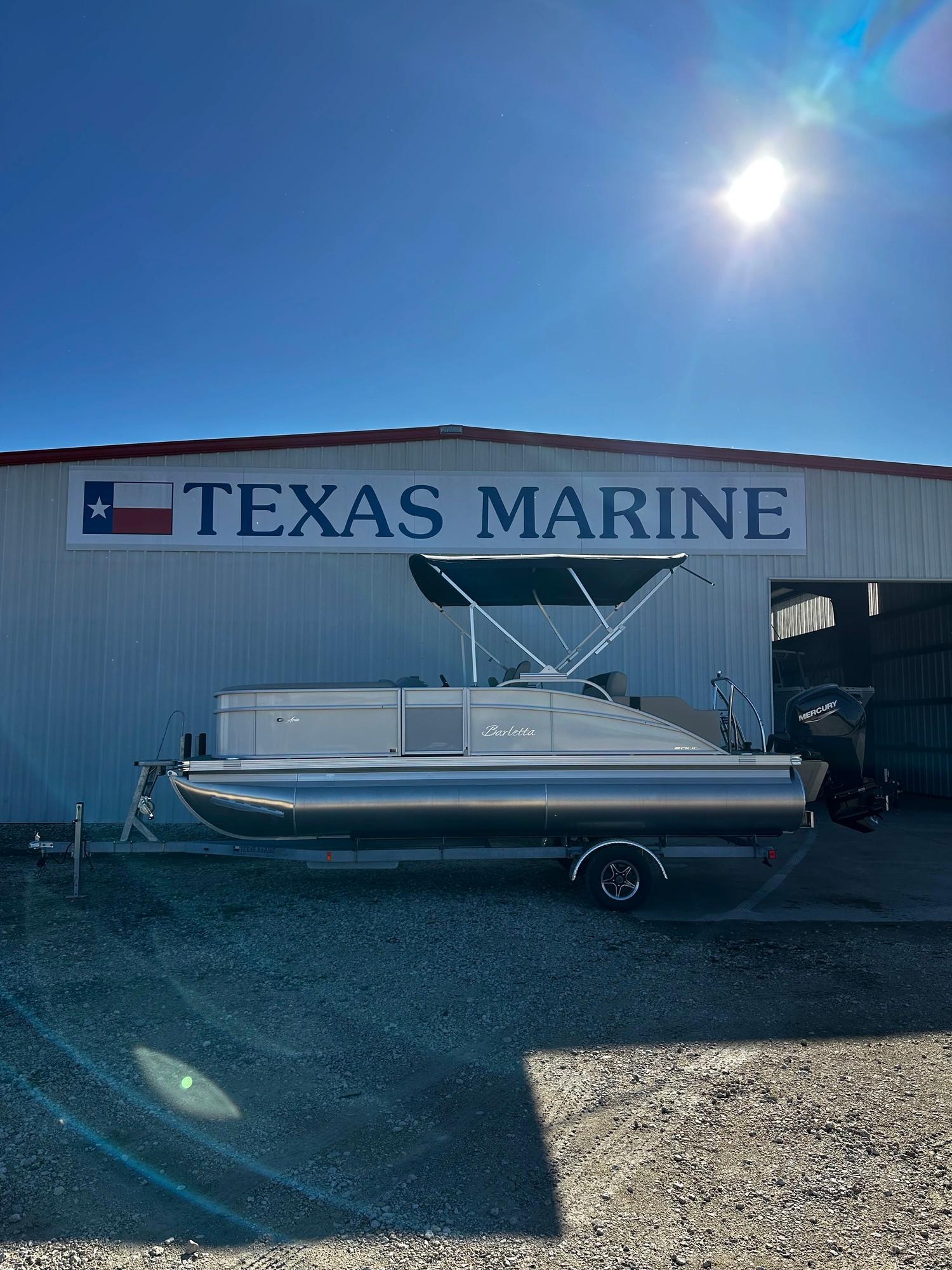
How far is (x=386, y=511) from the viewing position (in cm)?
1088

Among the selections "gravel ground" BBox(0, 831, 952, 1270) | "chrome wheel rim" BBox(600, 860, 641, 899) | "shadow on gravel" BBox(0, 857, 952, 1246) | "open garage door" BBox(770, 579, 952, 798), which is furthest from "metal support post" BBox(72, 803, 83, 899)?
"open garage door" BBox(770, 579, 952, 798)

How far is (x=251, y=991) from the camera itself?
4.81 metres

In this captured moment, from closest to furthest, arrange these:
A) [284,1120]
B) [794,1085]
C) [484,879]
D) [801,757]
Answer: [284,1120] → [794,1085] → [801,757] → [484,879]

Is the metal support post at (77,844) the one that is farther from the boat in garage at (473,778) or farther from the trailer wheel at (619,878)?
the trailer wheel at (619,878)

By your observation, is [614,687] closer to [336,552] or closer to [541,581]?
[541,581]

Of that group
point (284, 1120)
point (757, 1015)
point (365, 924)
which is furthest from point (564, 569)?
point (284, 1120)

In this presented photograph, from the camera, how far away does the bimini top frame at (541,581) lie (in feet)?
23.0

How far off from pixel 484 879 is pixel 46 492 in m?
7.79

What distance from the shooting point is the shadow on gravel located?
2928 mm

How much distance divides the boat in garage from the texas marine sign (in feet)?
15.1

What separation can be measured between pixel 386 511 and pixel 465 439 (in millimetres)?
1446

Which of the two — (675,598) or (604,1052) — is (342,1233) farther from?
(675,598)

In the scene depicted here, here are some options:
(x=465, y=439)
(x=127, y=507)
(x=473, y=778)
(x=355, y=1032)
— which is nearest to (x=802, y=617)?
(x=465, y=439)

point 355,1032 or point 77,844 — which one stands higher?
point 77,844
